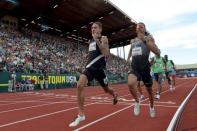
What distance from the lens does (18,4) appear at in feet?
111

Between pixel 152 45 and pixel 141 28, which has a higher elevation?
pixel 141 28

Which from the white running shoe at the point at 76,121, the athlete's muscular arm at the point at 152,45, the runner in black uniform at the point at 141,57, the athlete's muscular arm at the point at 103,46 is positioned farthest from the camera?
the runner in black uniform at the point at 141,57

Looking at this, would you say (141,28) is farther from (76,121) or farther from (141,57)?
(76,121)

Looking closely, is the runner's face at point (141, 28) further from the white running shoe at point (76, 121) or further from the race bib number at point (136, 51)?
the white running shoe at point (76, 121)

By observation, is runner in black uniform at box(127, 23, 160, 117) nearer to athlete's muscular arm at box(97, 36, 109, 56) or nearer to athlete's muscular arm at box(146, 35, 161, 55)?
athlete's muscular arm at box(146, 35, 161, 55)

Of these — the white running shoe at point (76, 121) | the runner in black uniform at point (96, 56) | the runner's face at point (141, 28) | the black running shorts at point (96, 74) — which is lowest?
the white running shoe at point (76, 121)

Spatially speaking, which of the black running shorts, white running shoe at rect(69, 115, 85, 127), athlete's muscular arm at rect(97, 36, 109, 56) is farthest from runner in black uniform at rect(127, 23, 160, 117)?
white running shoe at rect(69, 115, 85, 127)

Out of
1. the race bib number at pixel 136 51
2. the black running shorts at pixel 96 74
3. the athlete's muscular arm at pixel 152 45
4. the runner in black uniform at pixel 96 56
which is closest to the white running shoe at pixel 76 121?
the runner in black uniform at pixel 96 56

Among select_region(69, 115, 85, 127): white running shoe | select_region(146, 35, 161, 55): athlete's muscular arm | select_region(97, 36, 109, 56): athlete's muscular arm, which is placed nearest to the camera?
select_region(69, 115, 85, 127): white running shoe

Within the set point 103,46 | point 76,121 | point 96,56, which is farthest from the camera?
point 96,56

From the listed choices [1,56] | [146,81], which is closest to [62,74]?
[1,56]

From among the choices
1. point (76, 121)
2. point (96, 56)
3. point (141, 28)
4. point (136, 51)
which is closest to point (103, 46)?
point (96, 56)

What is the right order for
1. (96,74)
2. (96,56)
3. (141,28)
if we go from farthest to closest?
(141,28) < (96,74) < (96,56)

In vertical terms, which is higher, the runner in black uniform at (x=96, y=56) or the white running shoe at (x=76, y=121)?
the runner in black uniform at (x=96, y=56)
